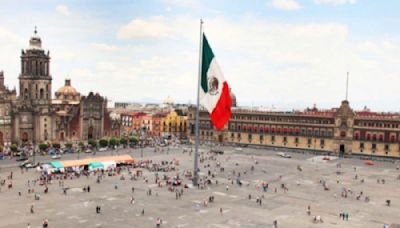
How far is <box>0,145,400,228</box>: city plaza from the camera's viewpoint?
41.8m

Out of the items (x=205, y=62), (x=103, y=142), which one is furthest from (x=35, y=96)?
(x=205, y=62)

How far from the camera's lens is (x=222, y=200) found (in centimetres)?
5091

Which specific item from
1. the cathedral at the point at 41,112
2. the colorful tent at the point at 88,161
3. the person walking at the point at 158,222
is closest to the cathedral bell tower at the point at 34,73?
the cathedral at the point at 41,112

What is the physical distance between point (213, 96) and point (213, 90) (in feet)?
2.04

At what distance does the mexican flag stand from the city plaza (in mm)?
9754

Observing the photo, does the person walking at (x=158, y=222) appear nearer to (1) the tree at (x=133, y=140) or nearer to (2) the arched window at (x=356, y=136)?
(1) the tree at (x=133, y=140)

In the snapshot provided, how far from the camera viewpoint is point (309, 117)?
106312mm

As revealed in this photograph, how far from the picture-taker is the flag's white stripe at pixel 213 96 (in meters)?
44.5

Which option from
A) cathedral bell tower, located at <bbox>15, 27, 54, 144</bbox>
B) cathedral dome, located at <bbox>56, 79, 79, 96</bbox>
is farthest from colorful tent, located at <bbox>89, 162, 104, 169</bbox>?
cathedral dome, located at <bbox>56, 79, 79, 96</bbox>

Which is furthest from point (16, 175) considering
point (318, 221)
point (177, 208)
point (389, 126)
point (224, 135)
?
point (389, 126)

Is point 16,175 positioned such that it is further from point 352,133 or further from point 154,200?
point 352,133

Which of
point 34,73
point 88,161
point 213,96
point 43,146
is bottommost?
point 88,161

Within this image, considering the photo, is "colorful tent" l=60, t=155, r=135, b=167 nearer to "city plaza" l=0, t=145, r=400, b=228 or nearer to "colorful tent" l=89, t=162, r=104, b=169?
"colorful tent" l=89, t=162, r=104, b=169

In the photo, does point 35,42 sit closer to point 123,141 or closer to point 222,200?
point 123,141
